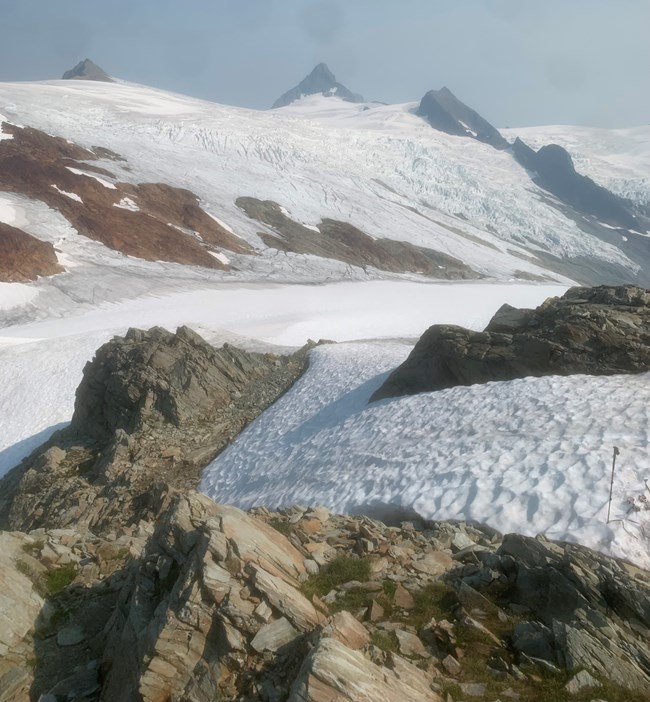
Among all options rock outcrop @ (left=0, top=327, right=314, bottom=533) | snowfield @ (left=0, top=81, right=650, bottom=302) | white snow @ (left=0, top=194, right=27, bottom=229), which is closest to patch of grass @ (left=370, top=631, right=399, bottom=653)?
rock outcrop @ (left=0, top=327, right=314, bottom=533)

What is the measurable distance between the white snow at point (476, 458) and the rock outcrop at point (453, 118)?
516ft

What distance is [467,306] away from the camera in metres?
52.6

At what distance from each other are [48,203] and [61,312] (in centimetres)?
2036

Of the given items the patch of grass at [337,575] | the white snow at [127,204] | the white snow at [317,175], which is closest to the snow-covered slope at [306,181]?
the white snow at [317,175]

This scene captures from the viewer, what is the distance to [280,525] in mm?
10297

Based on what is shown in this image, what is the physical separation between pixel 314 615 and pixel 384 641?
0.78m

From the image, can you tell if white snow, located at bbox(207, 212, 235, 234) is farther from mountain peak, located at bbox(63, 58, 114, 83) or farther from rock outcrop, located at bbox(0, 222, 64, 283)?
mountain peak, located at bbox(63, 58, 114, 83)

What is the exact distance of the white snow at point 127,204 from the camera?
6038 cm

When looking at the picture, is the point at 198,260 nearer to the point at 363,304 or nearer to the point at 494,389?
the point at 363,304

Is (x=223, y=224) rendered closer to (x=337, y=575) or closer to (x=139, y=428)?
(x=139, y=428)

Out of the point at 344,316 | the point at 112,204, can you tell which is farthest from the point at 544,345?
the point at 112,204

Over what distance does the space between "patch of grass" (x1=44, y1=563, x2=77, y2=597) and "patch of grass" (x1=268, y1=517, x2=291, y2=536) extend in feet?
10.2

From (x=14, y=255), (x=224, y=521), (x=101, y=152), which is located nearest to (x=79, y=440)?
(x=224, y=521)

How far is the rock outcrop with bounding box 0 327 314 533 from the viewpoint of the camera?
1648 cm
